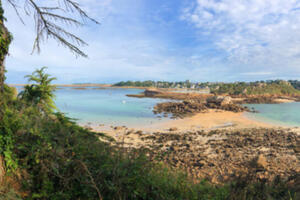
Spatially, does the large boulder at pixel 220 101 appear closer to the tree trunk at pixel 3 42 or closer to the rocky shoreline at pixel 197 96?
the rocky shoreline at pixel 197 96

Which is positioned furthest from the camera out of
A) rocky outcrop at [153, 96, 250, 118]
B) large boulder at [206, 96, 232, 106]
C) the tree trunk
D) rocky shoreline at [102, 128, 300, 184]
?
large boulder at [206, 96, 232, 106]

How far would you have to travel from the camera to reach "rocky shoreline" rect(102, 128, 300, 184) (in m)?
8.45

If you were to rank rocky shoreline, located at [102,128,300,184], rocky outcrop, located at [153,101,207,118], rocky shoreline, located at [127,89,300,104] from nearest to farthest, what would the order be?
rocky shoreline, located at [102,128,300,184] → rocky outcrop, located at [153,101,207,118] → rocky shoreline, located at [127,89,300,104]

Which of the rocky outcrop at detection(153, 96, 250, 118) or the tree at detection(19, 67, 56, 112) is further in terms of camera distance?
the rocky outcrop at detection(153, 96, 250, 118)

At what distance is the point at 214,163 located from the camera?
9648 millimetres

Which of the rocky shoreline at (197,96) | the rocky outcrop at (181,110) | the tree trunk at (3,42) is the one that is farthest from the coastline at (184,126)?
the rocky shoreline at (197,96)

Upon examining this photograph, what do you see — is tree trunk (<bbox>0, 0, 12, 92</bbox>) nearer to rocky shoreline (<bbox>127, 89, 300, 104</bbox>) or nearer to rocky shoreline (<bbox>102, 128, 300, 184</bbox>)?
rocky shoreline (<bbox>102, 128, 300, 184</bbox>)

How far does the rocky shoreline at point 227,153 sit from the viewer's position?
845 cm

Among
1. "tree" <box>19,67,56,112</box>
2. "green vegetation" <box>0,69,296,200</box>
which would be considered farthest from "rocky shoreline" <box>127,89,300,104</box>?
"green vegetation" <box>0,69,296,200</box>

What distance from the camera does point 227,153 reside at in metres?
11.2

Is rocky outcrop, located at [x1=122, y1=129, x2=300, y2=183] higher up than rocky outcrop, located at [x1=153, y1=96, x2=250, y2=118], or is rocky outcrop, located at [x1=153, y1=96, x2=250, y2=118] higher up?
rocky outcrop, located at [x1=153, y1=96, x2=250, y2=118]

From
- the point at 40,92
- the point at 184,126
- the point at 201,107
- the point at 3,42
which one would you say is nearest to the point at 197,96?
the point at 201,107

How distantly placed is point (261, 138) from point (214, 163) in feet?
26.2

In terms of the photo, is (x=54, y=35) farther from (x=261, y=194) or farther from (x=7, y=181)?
(x=261, y=194)
